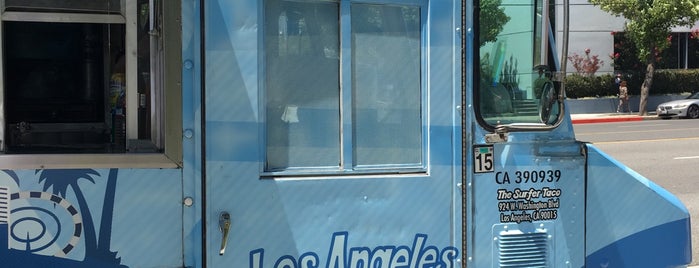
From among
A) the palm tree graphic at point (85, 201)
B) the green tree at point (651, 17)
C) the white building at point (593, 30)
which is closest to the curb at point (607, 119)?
the green tree at point (651, 17)

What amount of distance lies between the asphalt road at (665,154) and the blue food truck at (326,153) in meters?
4.52

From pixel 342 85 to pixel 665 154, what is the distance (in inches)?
550

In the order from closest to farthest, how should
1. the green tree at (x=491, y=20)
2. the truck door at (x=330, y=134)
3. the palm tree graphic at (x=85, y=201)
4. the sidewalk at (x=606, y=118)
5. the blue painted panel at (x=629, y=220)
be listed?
1. the palm tree graphic at (x=85, y=201)
2. the truck door at (x=330, y=134)
3. the green tree at (x=491, y=20)
4. the blue painted panel at (x=629, y=220)
5. the sidewalk at (x=606, y=118)

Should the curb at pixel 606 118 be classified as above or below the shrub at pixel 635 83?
below

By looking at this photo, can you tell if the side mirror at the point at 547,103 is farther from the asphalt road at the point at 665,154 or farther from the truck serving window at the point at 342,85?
the asphalt road at the point at 665,154

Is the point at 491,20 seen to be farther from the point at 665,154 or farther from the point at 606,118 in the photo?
the point at 606,118

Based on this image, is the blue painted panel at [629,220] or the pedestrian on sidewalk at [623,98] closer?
the blue painted panel at [629,220]

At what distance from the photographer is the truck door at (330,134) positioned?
8.11 feet

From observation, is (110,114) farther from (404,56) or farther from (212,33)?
(404,56)

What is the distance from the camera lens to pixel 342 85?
102 inches

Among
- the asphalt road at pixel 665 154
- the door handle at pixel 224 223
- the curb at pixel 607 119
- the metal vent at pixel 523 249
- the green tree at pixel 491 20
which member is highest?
the green tree at pixel 491 20

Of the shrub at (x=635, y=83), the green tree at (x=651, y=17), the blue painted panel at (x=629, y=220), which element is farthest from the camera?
the shrub at (x=635, y=83)

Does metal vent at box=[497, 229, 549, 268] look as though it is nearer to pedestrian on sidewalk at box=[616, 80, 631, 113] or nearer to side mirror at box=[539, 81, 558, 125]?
side mirror at box=[539, 81, 558, 125]

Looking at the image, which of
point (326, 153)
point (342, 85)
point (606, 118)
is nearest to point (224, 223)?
point (326, 153)
